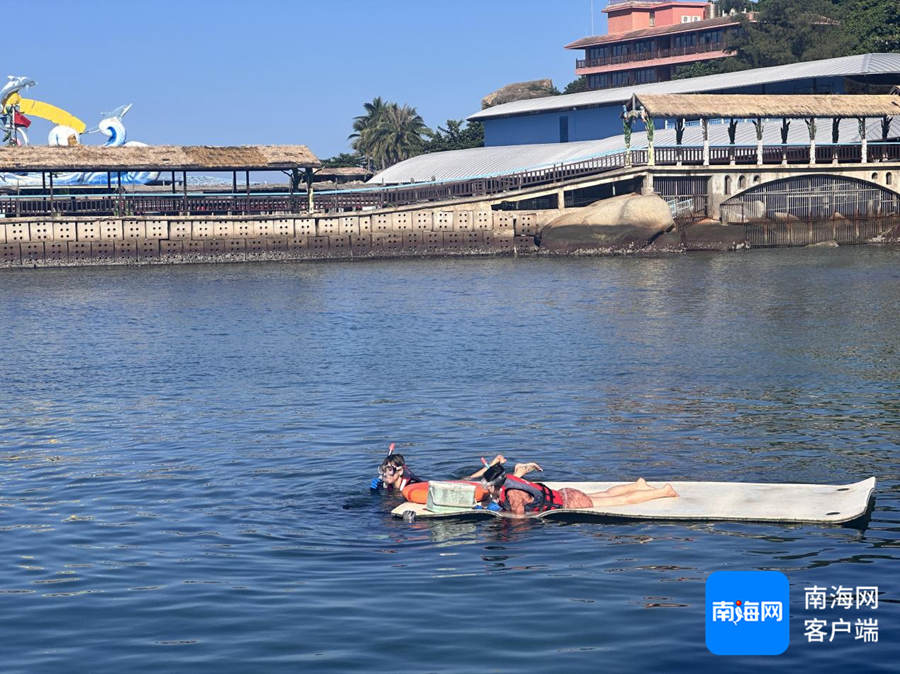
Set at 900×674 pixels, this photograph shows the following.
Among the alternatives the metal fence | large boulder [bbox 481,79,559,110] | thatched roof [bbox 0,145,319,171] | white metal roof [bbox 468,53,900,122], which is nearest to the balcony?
large boulder [bbox 481,79,559,110]

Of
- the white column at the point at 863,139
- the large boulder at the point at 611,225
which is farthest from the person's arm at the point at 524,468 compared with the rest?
the white column at the point at 863,139

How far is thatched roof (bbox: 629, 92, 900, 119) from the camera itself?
74.8m

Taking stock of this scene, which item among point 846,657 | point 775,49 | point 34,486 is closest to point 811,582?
point 846,657

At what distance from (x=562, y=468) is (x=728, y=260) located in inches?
1949

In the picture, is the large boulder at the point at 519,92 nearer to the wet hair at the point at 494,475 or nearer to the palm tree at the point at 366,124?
the palm tree at the point at 366,124

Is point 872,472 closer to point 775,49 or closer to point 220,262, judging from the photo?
point 220,262

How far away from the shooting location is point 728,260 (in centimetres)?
7019

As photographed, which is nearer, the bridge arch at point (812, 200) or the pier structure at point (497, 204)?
the pier structure at point (497, 204)

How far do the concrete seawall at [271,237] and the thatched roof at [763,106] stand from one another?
980 centimetres

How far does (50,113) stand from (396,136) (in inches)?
1433

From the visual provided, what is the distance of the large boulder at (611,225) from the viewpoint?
7481cm

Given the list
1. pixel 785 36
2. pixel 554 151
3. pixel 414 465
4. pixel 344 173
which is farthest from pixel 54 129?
pixel 414 465

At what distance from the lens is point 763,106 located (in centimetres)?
7594

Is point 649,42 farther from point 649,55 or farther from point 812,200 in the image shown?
point 812,200
